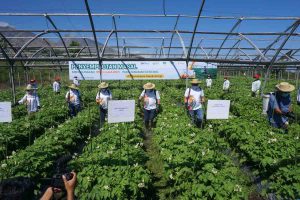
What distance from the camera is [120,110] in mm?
5707

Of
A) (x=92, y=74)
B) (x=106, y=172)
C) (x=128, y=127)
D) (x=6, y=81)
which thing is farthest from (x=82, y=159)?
(x=6, y=81)

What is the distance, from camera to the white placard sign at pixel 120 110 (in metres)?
5.61

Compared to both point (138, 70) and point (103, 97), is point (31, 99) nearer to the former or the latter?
point (103, 97)

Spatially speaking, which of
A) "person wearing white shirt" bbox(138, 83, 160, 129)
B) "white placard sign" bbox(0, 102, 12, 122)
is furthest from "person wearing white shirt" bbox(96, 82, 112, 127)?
"white placard sign" bbox(0, 102, 12, 122)

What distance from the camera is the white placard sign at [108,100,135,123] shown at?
561 cm

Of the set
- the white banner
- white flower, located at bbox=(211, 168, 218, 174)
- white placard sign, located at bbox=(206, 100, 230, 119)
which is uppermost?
the white banner

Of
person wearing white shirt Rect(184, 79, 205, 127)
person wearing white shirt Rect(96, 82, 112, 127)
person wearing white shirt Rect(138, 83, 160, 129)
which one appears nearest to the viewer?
person wearing white shirt Rect(184, 79, 205, 127)

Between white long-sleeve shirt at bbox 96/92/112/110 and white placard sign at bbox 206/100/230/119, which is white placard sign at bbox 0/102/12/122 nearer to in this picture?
white long-sleeve shirt at bbox 96/92/112/110

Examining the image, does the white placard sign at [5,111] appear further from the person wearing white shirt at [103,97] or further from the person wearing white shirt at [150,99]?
the person wearing white shirt at [150,99]

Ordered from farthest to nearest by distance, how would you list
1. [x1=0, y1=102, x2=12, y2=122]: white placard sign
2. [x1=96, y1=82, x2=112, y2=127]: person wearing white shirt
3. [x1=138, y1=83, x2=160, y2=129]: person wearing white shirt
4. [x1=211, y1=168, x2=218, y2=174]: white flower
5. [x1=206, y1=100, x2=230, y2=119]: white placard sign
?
1. [x1=96, y1=82, x2=112, y2=127]: person wearing white shirt
2. [x1=138, y1=83, x2=160, y2=129]: person wearing white shirt
3. [x1=206, y1=100, x2=230, y2=119]: white placard sign
4. [x1=0, y1=102, x2=12, y2=122]: white placard sign
5. [x1=211, y1=168, x2=218, y2=174]: white flower

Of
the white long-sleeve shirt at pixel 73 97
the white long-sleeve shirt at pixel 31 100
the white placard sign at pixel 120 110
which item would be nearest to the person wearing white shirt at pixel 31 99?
the white long-sleeve shirt at pixel 31 100

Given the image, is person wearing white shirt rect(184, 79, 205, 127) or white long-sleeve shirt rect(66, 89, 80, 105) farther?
white long-sleeve shirt rect(66, 89, 80, 105)

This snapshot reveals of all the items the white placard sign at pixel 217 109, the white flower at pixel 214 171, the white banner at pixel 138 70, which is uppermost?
the white banner at pixel 138 70

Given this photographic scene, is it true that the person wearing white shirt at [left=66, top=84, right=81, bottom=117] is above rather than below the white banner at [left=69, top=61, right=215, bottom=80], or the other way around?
below
